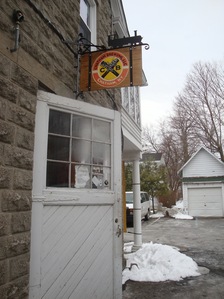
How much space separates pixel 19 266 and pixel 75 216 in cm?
92

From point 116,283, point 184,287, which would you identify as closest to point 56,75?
point 116,283

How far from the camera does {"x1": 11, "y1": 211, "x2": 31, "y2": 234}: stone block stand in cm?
288

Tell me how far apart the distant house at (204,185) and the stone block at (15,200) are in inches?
791

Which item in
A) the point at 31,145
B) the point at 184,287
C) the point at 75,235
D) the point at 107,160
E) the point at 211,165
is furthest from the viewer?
the point at 211,165

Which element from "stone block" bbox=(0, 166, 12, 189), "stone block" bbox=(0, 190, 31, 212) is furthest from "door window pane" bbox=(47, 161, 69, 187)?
"stone block" bbox=(0, 166, 12, 189)

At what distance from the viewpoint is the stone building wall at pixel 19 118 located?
280 centimetres

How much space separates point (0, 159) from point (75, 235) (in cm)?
140

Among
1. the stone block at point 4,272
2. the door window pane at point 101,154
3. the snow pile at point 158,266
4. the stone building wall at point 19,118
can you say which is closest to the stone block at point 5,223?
the stone building wall at point 19,118

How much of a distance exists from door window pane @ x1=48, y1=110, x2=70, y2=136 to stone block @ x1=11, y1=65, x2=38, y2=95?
1.31 feet

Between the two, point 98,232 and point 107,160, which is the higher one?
point 107,160

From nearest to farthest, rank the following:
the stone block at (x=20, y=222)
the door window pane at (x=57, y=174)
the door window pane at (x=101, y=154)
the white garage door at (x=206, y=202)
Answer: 1. the stone block at (x=20, y=222)
2. the door window pane at (x=57, y=174)
3. the door window pane at (x=101, y=154)
4. the white garage door at (x=206, y=202)

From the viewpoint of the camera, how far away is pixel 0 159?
2775 mm

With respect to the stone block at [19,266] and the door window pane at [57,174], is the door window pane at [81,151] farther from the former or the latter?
the stone block at [19,266]

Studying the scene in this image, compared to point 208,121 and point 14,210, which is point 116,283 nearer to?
point 14,210
